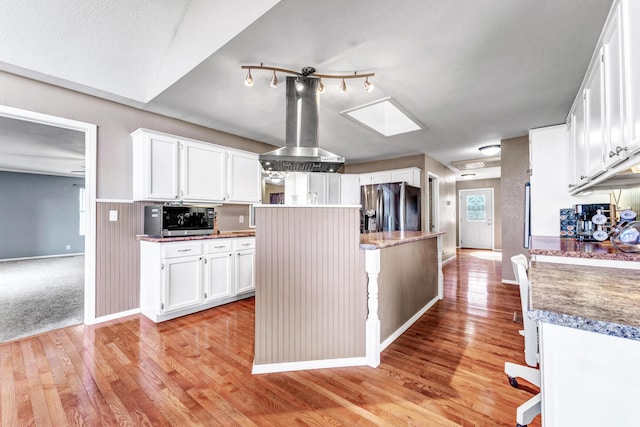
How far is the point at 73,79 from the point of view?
251 cm

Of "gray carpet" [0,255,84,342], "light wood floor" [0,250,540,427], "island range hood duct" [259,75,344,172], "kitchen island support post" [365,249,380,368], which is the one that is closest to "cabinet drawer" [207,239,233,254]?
"light wood floor" [0,250,540,427]

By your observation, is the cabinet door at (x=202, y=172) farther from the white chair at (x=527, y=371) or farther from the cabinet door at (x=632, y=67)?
the cabinet door at (x=632, y=67)

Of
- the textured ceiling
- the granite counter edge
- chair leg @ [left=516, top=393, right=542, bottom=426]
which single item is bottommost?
chair leg @ [left=516, top=393, right=542, bottom=426]

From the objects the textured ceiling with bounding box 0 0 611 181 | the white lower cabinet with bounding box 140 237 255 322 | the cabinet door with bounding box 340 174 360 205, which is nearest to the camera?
the textured ceiling with bounding box 0 0 611 181

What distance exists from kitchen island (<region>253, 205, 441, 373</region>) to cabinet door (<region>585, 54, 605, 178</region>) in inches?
60.0

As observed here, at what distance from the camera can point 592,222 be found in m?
2.41

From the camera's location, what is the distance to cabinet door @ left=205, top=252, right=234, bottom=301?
319cm

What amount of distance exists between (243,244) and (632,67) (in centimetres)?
353

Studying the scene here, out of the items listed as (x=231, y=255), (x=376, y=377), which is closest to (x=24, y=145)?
(x=231, y=255)

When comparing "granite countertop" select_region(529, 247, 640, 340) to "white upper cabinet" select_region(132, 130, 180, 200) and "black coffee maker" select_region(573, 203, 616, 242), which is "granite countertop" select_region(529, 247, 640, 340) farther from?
"white upper cabinet" select_region(132, 130, 180, 200)

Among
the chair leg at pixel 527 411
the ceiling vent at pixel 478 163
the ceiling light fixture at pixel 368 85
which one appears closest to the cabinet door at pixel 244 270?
the ceiling light fixture at pixel 368 85

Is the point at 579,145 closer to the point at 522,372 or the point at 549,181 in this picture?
the point at 549,181

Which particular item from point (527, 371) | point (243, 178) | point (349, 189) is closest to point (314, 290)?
point (527, 371)

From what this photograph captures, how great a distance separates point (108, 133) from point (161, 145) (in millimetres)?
532
